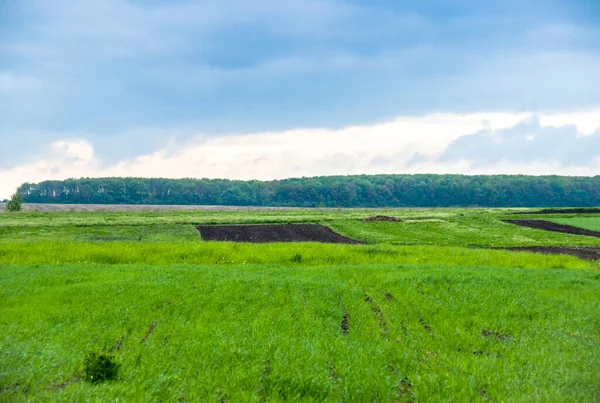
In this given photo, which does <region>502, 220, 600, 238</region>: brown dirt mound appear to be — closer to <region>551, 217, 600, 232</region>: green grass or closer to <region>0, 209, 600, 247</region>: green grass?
<region>551, 217, 600, 232</region>: green grass

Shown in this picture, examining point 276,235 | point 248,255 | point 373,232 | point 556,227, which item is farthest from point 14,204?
point 556,227

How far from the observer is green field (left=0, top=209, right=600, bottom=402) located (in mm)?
8320

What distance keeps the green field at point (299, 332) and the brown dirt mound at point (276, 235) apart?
20.1 m

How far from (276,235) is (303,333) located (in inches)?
1613

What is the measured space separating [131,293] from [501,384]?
13370 mm

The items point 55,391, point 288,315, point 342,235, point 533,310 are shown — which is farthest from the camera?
point 342,235

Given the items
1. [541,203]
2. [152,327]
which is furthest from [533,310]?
[541,203]

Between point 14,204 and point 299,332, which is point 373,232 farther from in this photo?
point 14,204

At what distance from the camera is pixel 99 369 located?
822cm

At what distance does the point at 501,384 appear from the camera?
348 inches

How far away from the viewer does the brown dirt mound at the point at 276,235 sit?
49.5 meters

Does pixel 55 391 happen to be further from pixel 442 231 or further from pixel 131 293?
pixel 442 231

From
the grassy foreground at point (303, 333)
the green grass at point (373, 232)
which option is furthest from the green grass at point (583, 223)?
the grassy foreground at point (303, 333)

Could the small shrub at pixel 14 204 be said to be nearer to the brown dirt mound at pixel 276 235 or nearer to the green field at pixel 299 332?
the brown dirt mound at pixel 276 235
